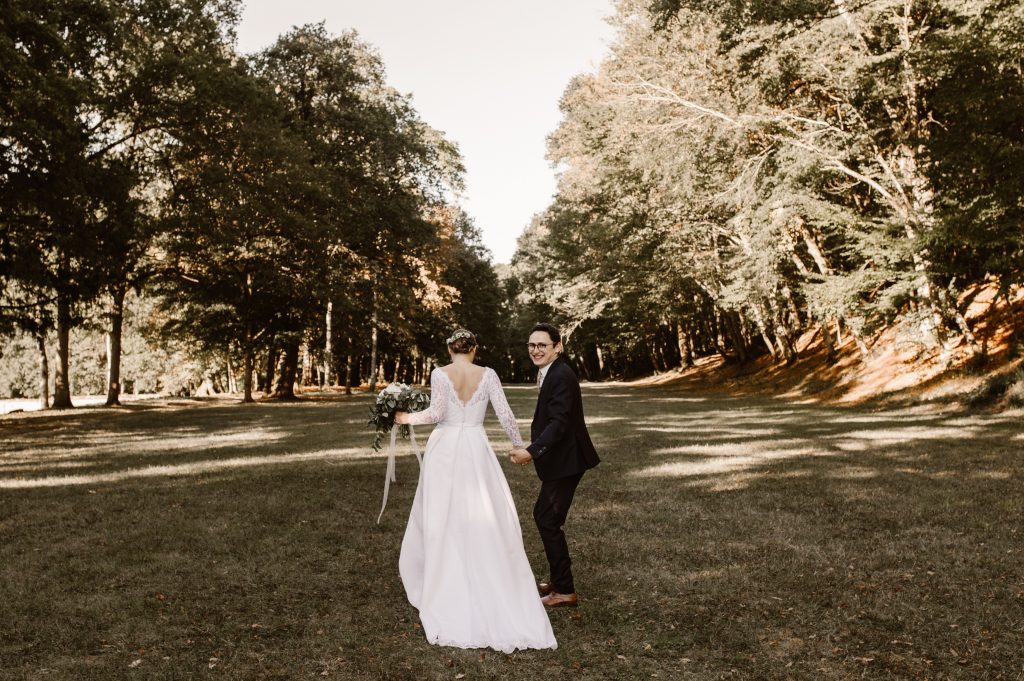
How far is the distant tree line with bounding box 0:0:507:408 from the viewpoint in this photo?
19375 mm

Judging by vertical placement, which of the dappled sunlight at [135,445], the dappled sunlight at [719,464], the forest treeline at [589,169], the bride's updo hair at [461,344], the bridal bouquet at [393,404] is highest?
the forest treeline at [589,169]

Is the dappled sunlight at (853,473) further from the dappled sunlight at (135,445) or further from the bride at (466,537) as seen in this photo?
the dappled sunlight at (135,445)

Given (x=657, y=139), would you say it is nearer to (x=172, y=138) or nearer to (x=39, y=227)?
(x=172, y=138)

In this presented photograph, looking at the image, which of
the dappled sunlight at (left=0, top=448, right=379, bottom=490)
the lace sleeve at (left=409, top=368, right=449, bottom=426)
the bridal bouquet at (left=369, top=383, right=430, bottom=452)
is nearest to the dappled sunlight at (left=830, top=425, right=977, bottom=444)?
the dappled sunlight at (left=0, top=448, right=379, bottom=490)

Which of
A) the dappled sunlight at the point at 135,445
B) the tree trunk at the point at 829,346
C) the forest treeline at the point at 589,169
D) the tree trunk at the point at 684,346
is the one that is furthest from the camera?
the tree trunk at the point at 684,346

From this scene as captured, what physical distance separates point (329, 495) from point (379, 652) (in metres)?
5.95

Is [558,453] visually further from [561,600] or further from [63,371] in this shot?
[63,371]

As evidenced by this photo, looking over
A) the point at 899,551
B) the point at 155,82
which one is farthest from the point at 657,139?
the point at 899,551

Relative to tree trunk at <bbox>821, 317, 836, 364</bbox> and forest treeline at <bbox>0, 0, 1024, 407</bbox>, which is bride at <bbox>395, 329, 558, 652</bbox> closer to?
forest treeline at <bbox>0, 0, 1024, 407</bbox>

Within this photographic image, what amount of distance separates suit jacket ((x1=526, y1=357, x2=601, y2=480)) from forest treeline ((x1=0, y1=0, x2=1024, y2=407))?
1500 cm

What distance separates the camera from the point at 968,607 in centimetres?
594

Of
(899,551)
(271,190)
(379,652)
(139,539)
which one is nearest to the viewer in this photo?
(379,652)

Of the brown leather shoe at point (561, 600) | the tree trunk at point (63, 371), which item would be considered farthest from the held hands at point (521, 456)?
the tree trunk at point (63, 371)

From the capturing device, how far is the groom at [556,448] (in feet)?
20.0
